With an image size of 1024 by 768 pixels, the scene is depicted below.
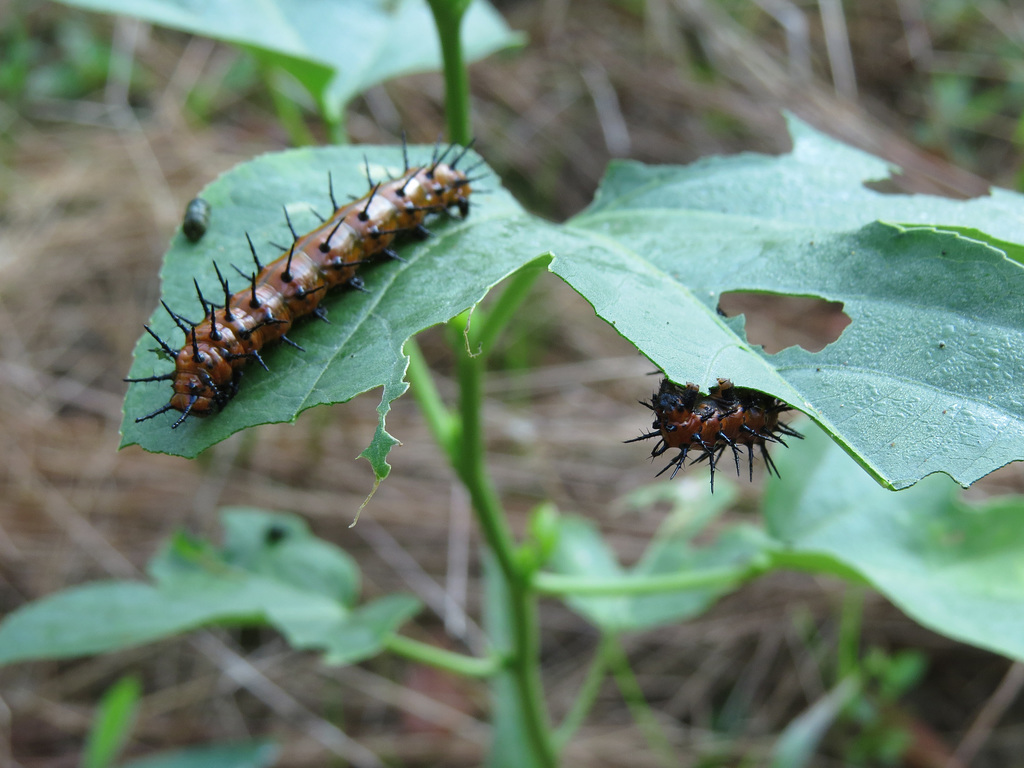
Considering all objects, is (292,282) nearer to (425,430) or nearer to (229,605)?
(229,605)

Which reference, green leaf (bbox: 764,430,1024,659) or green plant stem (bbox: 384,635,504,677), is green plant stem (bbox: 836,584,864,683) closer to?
green leaf (bbox: 764,430,1024,659)

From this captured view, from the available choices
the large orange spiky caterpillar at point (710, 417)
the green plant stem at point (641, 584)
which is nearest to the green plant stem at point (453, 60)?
the large orange spiky caterpillar at point (710, 417)

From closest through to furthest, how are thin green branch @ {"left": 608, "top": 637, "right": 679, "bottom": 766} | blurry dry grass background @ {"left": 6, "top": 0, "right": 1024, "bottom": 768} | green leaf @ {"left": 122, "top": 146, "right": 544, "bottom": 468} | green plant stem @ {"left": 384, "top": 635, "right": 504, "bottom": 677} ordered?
green leaf @ {"left": 122, "top": 146, "right": 544, "bottom": 468} → green plant stem @ {"left": 384, "top": 635, "right": 504, "bottom": 677} → thin green branch @ {"left": 608, "top": 637, "right": 679, "bottom": 766} → blurry dry grass background @ {"left": 6, "top": 0, "right": 1024, "bottom": 768}

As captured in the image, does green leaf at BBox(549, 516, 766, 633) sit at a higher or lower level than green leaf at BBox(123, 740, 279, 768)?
higher

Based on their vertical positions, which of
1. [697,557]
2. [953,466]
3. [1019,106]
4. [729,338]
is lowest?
[697,557]

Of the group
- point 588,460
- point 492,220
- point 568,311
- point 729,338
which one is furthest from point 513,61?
point 729,338

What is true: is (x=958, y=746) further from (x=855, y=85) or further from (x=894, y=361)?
(x=855, y=85)

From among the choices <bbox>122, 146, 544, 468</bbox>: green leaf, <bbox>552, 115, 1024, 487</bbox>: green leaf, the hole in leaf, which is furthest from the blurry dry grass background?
<bbox>552, 115, 1024, 487</bbox>: green leaf
